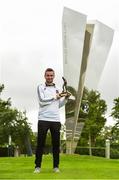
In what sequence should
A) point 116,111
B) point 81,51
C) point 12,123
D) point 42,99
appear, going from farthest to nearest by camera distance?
point 12,123
point 116,111
point 81,51
point 42,99

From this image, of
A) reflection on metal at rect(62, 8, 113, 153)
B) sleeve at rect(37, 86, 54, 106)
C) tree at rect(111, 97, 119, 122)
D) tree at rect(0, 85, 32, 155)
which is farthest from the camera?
tree at rect(0, 85, 32, 155)

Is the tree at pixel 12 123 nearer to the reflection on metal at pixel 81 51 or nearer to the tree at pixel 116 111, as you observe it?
the tree at pixel 116 111

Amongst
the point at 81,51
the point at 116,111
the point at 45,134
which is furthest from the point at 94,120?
the point at 45,134

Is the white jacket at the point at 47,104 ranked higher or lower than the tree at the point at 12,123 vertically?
lower

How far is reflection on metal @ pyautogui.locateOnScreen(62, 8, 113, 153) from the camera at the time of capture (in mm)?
19406

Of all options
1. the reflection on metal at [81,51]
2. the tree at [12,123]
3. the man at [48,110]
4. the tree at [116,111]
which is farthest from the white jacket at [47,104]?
the tree at [12,123]

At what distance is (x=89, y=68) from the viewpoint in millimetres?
19938

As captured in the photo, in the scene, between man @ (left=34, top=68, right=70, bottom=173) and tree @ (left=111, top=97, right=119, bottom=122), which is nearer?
man @ (left=34, top=68, right=70, bottom=173)

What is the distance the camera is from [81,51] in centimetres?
1947

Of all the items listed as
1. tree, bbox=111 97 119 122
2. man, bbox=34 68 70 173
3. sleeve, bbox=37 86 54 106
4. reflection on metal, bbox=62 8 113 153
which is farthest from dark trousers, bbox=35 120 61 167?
tree, bbox=111 97 119 122

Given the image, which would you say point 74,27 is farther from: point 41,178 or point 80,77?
point 41,178

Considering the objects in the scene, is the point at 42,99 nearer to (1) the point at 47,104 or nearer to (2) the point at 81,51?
(1) the point at 47,104

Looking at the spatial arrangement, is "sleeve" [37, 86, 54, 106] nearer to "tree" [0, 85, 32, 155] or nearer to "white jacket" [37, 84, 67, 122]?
"white jacket" [37, 84, 67, 122]

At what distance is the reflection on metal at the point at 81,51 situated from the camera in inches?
764
